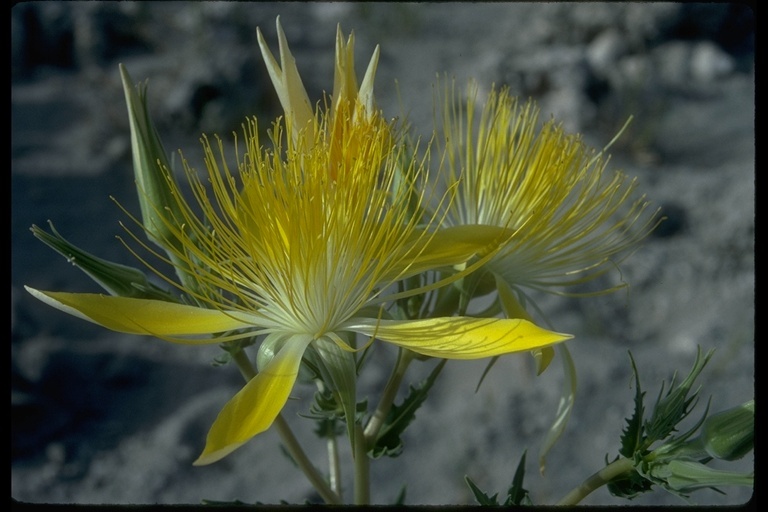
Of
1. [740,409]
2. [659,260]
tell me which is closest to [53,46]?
[659,260]

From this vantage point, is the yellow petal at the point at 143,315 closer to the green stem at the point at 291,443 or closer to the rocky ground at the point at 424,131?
the green stem at the point at 291,443

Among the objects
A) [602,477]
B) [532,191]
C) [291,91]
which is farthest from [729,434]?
[291,91]

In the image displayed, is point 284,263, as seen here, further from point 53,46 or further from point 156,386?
point 53,46

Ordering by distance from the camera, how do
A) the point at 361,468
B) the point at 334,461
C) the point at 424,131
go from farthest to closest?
1. the point at 424,131
2. the point at 334,461
3. the point at 361,468

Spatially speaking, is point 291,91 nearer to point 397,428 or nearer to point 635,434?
point 397,428

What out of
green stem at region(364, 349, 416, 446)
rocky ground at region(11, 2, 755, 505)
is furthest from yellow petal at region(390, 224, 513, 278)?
rocky ground at region(11, 2, 755, 505)

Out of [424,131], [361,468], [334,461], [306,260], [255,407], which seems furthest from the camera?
[424,131]

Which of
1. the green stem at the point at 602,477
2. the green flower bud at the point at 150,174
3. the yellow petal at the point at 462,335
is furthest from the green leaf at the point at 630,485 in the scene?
the green flower bud at the point at 150,174
